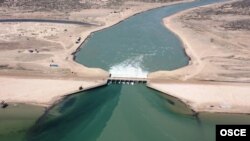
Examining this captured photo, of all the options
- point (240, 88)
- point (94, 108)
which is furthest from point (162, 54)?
point (94, 108)

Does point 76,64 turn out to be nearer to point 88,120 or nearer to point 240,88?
point 88,120

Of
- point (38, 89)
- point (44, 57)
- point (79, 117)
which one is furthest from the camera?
point (44, 57)

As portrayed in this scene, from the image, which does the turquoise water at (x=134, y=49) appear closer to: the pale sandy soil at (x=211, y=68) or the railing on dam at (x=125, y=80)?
the railing on dam at (x=125, y=80)

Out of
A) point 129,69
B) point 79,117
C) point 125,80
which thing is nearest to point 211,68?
point 129,69

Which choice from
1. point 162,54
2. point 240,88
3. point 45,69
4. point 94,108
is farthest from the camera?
point 162,54

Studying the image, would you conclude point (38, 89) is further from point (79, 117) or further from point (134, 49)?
point (134, 49)

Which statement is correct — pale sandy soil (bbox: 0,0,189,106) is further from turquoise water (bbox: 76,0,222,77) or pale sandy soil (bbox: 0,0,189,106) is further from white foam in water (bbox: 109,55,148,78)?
turquoise water (bbox: 76,0,222,77)
